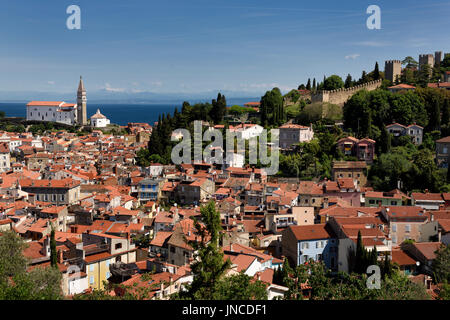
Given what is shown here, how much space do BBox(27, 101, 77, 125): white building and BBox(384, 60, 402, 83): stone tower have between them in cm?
5247

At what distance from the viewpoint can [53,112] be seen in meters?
81.6

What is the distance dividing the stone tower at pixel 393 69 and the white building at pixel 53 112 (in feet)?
172

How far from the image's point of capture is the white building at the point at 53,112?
8088 centimetres

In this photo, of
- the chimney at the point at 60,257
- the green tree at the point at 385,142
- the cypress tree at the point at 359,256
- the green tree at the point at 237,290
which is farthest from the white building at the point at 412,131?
the green tree at the point at 237,290

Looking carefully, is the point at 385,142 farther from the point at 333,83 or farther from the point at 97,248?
the point at 97,248

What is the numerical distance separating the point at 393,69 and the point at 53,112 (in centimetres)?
5696

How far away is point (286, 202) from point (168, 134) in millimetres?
20191

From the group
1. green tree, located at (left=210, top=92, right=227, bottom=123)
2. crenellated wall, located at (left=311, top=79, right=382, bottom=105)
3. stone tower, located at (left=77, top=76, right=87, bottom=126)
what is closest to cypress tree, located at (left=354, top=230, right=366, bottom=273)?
green tree, located at (left=210, top=92, right=227, bottom=123)

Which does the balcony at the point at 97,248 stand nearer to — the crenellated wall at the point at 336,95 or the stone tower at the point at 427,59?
the crenellated wall at the point at 336,95

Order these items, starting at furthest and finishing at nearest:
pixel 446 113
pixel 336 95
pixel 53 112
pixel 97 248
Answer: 1. pixel 53 112
2. pixel 336 95
3. pixel 446 113
4. pixel 97 248

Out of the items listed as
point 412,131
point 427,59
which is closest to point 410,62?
point 427,59
